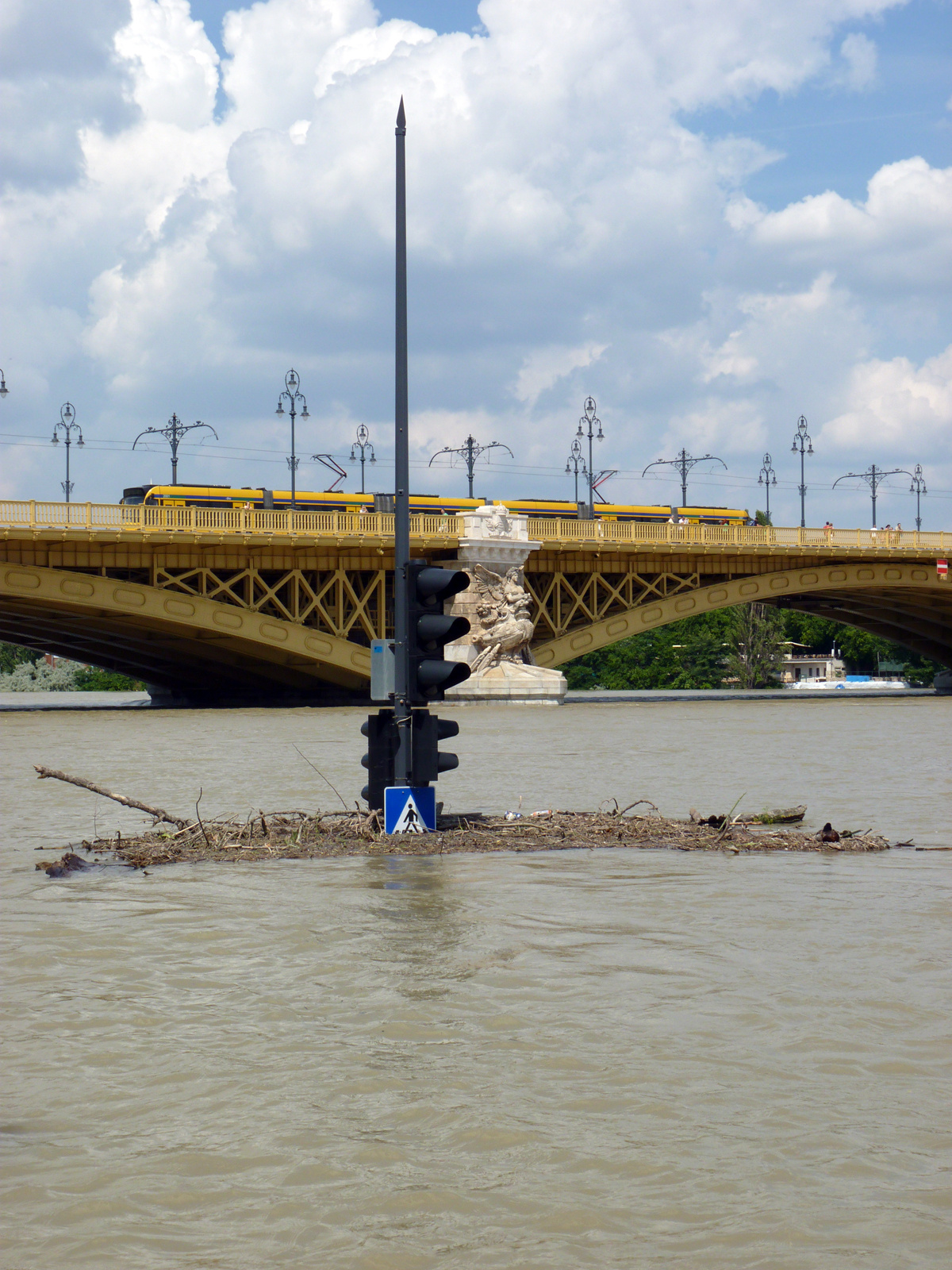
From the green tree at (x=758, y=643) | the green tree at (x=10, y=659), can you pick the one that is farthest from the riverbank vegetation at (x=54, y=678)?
the green tree at (x=758, y=643)

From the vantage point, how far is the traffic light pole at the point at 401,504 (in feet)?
38.7

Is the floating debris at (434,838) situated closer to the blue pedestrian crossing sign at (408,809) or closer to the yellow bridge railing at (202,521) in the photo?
the blue pedestrian crossing sign at (408,809)

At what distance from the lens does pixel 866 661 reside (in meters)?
109

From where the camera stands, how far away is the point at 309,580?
4791 centimetres

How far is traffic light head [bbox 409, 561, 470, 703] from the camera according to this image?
11.6 m

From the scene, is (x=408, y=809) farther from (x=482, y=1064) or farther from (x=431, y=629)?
(x=482, y=1064)

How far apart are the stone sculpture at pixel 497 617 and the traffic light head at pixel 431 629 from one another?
3444 centimetres

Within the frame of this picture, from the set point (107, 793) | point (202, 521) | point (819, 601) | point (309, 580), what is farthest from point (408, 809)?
point (819, 601)

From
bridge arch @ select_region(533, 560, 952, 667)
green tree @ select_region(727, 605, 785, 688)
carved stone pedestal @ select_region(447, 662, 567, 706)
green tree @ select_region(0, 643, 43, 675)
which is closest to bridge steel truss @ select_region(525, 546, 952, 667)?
bridge arch @ select_region(533, 560, 952, 667)

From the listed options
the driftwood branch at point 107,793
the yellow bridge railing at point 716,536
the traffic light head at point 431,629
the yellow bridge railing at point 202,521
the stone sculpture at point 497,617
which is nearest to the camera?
the driftwood branch at point 107,793

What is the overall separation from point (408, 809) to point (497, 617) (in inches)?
1359

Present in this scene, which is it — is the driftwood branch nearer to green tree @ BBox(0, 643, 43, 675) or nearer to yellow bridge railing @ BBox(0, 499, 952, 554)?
yellow bridge railing @ BBox(0, 499, 952, 554)

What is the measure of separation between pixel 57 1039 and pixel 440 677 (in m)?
5.65

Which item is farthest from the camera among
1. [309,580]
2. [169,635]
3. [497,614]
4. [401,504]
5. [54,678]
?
[54,678]
